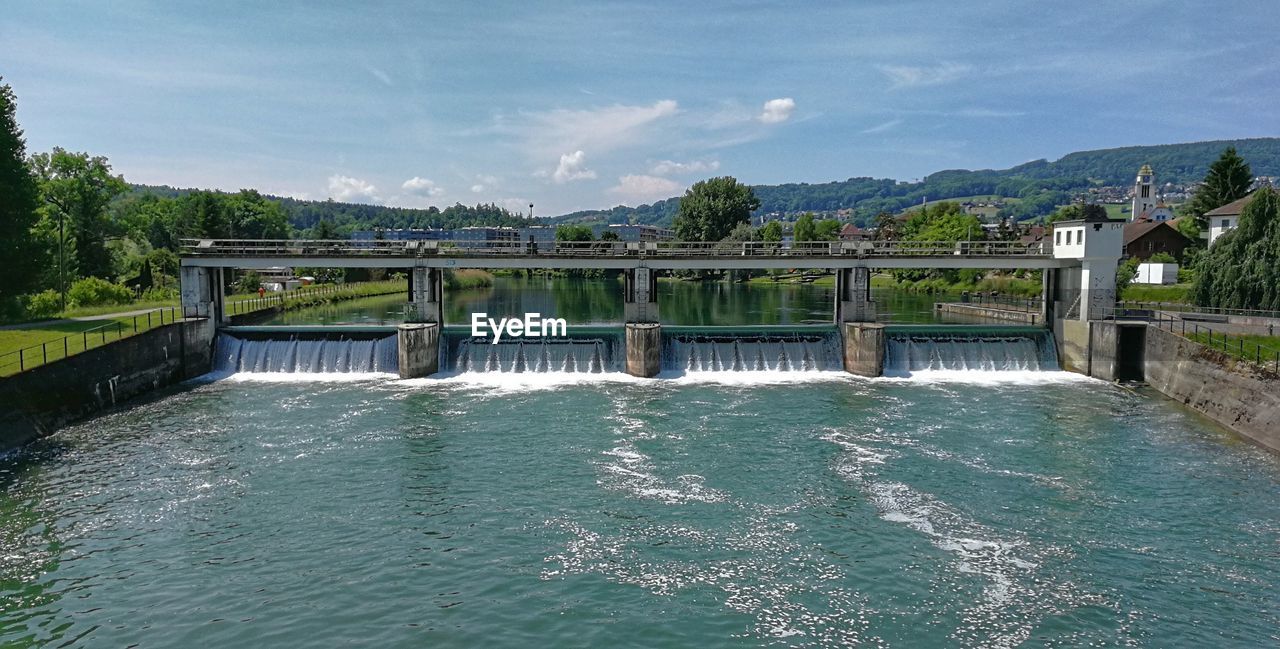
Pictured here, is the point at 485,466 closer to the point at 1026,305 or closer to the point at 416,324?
the point at 416,324

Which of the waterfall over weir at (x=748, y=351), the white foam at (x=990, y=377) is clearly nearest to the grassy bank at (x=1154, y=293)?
the white foam at (x=990, y=377)

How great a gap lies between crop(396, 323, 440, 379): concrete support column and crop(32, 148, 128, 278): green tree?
155 feet

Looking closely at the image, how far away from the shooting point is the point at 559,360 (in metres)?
44.3

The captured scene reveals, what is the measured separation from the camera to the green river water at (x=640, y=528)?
1600 cm

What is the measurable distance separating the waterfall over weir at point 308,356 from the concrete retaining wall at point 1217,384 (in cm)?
4067

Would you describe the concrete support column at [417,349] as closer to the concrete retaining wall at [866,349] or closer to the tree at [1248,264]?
the concrete retaining wall at [866,349]

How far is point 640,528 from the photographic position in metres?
20.9

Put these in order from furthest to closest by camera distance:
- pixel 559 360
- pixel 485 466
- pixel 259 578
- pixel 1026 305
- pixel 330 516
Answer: pixel 1026 305, pixel 559 360, pixel 485 466, pixel 330 516, pixel 259 578

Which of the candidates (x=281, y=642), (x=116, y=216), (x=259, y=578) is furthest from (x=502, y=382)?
(x=116, y=216)

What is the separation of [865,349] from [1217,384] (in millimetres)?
15921

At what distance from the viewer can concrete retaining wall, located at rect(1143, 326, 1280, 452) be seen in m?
29.5

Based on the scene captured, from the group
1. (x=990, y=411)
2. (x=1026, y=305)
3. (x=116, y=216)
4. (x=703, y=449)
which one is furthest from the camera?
(x=116, y=216)

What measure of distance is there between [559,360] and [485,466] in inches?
717

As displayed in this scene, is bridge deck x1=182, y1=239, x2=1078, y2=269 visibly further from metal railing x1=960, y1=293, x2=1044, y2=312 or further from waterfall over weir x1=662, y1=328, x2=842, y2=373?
metal railing x1=960, y1=293, x2=1044, y2=312
